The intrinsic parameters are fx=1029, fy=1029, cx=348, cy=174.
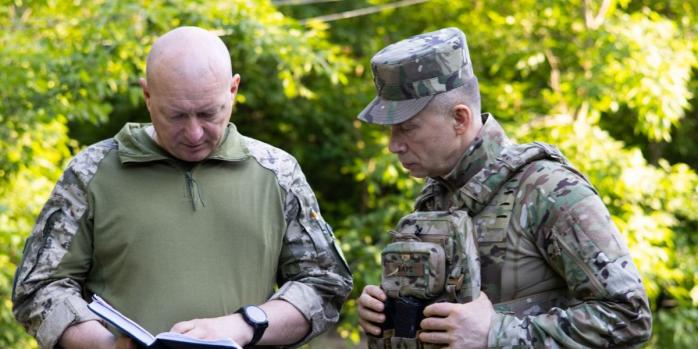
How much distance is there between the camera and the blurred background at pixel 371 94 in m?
6.50

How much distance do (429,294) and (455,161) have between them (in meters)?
0.39

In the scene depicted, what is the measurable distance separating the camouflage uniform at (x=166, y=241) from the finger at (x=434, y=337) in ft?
1.79

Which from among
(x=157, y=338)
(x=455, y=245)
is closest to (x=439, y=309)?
(x=455, y=245)

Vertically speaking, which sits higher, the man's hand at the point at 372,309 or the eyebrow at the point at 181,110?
the eyebrow at the point at 181,110

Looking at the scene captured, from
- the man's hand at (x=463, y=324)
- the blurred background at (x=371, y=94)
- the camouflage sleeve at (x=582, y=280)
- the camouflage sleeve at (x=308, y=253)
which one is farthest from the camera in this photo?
the blurred background at (x=371, y=94)

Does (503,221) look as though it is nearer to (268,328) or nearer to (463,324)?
(463,324)

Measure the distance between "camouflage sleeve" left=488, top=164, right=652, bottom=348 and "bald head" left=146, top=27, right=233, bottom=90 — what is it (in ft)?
3.36

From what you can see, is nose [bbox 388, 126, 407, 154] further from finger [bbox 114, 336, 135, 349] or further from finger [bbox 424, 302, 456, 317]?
finger [bbox 114, 336, 135, 349]

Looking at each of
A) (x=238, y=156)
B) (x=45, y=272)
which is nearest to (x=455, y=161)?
(x=238, y=156)

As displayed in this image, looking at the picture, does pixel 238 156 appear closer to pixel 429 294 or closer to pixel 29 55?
pixel 429 294

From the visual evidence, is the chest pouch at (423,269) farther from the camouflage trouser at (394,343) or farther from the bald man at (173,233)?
the bald man at (173,233)

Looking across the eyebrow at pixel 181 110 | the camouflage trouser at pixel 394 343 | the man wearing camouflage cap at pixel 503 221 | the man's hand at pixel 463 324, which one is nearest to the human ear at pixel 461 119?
the man wearing camouflage cap at pixel 503 221

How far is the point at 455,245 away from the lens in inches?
109

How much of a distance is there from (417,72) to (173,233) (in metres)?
0.89
